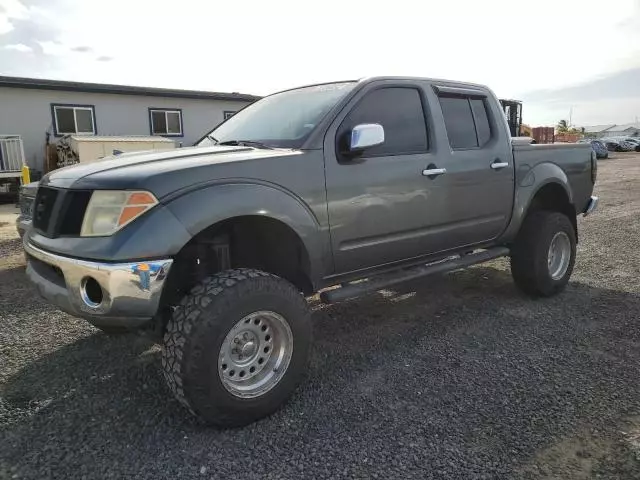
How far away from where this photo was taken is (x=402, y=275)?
3648 mm

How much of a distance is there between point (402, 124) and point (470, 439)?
2214mm

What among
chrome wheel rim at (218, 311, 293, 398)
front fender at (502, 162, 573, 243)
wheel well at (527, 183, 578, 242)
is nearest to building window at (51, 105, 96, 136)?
wheel well at (527, 183, 578, 242)

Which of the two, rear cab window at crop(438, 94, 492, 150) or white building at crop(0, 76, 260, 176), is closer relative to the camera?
rear cab window at crop(438, 94, 492, 150)

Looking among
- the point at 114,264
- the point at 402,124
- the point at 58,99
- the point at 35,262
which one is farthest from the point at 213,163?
the point at 58,99

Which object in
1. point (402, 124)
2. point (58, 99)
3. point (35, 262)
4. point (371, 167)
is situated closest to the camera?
point (35, 262)

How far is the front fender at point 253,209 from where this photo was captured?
254cm

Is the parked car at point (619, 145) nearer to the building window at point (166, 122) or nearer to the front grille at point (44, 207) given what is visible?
the building window at point (166, 122)

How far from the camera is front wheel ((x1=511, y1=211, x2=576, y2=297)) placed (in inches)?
184

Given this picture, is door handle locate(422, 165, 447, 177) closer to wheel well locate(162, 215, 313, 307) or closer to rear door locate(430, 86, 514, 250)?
rear door locate(430, 86, 514, 250)

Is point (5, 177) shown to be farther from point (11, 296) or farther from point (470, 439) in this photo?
point (470, 439)

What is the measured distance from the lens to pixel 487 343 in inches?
151

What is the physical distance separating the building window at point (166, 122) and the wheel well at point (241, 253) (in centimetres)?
1571

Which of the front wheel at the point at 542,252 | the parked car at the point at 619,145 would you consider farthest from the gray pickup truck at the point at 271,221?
the parked car at the point at 619,145

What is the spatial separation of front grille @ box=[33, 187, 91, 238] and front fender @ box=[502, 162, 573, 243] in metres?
3.54
